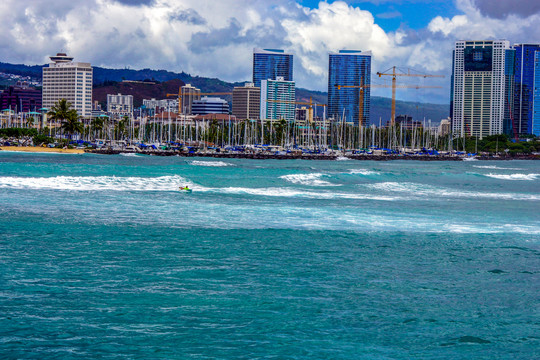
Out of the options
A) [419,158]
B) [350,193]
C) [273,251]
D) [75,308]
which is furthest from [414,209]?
[419,158]

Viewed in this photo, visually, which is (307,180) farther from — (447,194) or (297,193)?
(297,193)

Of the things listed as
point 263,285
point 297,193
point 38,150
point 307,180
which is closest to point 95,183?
point 297,193

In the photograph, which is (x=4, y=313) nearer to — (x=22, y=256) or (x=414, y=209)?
(x=22, y=256)

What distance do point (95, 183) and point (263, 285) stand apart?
36275 millimetres

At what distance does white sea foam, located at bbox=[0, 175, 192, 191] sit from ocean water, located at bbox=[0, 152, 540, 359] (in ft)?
44.7

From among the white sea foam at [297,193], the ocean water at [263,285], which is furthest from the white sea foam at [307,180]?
the ocean water at [263,285]

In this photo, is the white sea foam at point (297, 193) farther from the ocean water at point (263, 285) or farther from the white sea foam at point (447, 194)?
the ocean water at point (263, 285)

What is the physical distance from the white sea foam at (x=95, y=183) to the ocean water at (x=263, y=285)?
13.6m

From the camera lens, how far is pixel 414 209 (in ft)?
125

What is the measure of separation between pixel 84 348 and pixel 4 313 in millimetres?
2810

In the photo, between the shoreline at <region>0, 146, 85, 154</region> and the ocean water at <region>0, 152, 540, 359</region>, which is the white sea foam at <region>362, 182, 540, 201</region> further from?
the shoreline at <region>0, 146, 85, 154</region>

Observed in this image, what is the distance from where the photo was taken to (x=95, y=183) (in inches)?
2018

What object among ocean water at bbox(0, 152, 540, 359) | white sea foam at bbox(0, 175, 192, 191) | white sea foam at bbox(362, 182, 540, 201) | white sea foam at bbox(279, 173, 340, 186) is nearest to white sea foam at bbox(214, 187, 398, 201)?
white sea foam at bbox(0, 175, 192, 191)

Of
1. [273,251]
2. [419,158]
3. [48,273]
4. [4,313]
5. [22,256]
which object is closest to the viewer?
[4,313]
